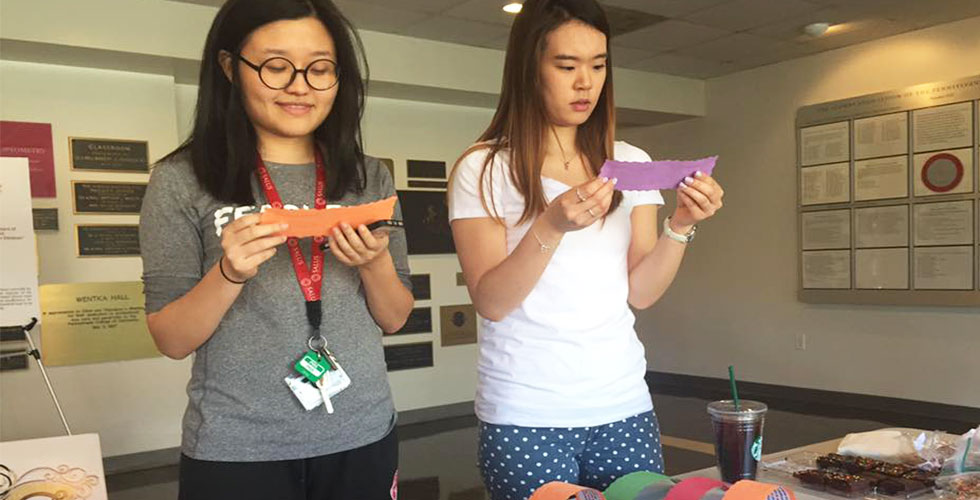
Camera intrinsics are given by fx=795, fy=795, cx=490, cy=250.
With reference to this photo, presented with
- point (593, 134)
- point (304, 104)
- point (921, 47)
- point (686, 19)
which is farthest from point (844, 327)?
point (304, 104)

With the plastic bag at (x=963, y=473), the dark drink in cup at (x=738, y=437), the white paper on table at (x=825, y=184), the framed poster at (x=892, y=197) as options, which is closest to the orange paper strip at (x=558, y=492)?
the dark drink in cup at (x=738, y=437)

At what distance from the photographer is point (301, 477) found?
3.85 feet

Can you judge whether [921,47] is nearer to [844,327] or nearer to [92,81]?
[844,327]

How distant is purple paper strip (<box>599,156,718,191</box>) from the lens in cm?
121

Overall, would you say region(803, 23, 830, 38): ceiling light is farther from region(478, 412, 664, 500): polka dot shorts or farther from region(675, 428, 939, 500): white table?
region(478, 412, 664, 500): polka dot shorts

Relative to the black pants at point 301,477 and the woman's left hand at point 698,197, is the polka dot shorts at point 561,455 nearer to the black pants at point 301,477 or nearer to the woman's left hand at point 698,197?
the black pants at point 301,477

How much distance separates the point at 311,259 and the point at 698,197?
0.63 m

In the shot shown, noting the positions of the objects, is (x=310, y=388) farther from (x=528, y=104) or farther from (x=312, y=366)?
(x=528, y=104)

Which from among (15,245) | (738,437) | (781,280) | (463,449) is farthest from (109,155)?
(781,280)

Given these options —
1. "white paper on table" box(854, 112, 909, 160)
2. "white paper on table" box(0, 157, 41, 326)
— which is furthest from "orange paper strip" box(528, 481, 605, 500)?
"white paper on table" box(854, 112, 909, 160)

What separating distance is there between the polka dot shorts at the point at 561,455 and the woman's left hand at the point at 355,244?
1.21ft

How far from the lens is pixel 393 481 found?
1.24 metres

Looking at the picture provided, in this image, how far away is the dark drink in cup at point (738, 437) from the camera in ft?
3.79

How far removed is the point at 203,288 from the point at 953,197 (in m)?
5.66
